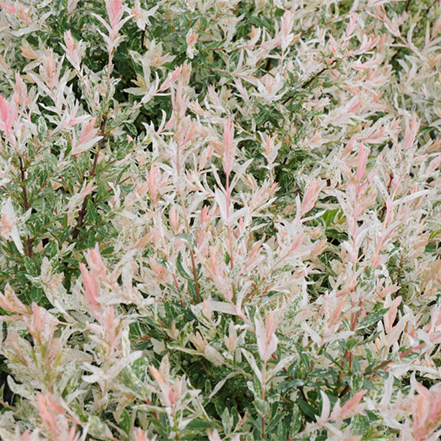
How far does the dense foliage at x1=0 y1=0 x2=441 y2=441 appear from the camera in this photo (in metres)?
1.05

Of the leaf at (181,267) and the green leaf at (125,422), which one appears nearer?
the green leaf at (125,422)

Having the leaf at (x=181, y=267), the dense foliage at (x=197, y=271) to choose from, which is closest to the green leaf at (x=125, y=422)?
the dense foliage at (x=197, y=271)

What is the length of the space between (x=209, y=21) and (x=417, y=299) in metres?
1.50

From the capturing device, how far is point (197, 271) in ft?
4.32

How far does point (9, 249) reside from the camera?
4.67 feet

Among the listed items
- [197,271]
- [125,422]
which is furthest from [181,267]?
[125,422]

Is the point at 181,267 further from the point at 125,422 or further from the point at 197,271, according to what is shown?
the point at 125,422

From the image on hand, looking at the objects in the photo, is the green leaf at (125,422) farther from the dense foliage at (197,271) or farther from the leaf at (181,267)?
the leaf at (181,267)

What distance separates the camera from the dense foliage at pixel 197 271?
1.05 m

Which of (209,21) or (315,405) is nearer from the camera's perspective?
(315,405)

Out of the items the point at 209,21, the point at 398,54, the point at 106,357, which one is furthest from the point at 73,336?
the point at 398,54

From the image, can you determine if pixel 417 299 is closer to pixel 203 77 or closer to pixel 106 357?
pixel 106 357

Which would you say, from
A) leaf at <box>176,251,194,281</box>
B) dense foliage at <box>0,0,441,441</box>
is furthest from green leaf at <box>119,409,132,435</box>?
leaf at <box>176,251,194,281</box>

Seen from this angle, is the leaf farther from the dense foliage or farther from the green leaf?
the green leaf
